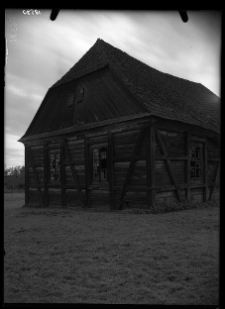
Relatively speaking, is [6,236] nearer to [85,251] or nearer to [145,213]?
[85,251]

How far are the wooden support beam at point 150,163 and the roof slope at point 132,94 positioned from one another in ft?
2.50

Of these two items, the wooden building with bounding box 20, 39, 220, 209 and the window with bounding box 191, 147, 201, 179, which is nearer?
the wooden building with bounding box 20, 39, 220, 209

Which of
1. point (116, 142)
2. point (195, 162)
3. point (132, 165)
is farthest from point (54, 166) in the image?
point (195, 162)

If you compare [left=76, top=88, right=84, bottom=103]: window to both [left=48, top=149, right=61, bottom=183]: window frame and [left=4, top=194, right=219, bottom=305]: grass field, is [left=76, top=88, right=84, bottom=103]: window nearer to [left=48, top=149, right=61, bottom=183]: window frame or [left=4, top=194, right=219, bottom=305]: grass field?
[left=48, top=149, right=61, bottom=183]: window frame

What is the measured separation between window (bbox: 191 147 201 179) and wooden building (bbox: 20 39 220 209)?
0.14ft

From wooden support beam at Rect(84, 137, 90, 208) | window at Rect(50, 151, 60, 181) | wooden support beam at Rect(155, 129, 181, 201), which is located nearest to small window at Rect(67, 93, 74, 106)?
wooden support beam at Rect(84, 137, 90, 208)

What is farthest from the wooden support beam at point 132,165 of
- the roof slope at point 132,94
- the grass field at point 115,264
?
the grass field at point 115,264

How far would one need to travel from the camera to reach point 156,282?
12.1 ft

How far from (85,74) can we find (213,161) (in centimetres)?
749

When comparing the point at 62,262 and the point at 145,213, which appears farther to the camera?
the point at 145,213

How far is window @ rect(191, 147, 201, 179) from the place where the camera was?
1236cm

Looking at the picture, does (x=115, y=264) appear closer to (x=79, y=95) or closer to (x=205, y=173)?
(x=205, y=173)

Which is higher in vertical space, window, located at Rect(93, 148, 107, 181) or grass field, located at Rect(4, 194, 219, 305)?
window, located at Rect(93, 148, 107, 181)
